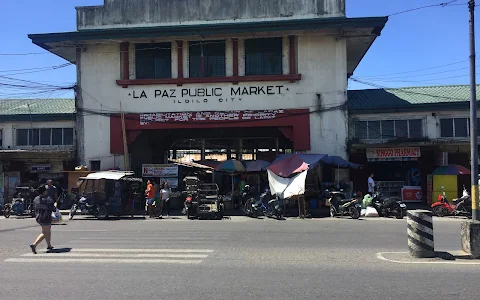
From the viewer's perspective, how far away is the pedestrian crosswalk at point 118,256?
8731 millimetres

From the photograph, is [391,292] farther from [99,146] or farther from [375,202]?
[99,146]

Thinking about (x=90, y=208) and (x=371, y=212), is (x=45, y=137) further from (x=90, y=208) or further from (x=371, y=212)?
(x=371, y=212)

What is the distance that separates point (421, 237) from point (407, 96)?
1575 centimetres

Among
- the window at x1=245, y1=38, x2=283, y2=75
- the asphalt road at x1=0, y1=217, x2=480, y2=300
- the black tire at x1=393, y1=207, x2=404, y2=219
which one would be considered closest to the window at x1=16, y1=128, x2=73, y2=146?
the window at x1=245, y1=38, x2=283, y2=75

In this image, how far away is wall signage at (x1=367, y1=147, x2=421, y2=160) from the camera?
20.5 m

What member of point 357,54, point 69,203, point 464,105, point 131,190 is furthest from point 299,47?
point 69,203

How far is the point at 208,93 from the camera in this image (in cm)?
2245

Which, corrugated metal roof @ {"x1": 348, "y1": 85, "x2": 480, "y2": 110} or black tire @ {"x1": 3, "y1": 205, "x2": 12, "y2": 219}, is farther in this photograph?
corrugated metal roof @ {"x1": 348, "y1": 85, "x2": 480, "y2": 110}

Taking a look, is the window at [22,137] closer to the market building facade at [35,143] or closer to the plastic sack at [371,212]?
the market building facade at [35,143]

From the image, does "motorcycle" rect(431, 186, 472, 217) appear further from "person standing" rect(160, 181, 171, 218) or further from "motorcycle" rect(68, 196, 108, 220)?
"motorcycle" rect(68, 196, 108, 220)

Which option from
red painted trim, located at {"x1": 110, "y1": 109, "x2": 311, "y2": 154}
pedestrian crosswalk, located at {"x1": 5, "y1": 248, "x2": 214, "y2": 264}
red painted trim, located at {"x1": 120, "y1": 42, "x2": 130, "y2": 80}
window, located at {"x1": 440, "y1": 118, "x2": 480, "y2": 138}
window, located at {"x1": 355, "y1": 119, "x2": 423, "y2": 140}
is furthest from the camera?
red painted trim, located at {"x1": 120, "y1": 42, "x2": 130, "y2": 80}

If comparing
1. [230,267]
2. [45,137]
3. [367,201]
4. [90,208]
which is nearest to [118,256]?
[230,267]

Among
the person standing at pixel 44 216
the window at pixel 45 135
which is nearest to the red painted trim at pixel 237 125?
the window at pixel 45 135

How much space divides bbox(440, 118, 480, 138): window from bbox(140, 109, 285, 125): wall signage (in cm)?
794
